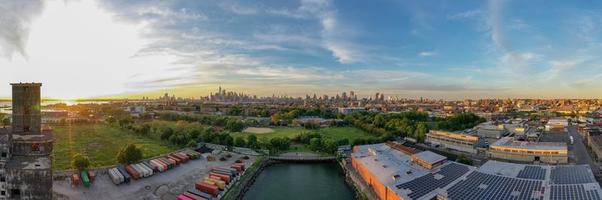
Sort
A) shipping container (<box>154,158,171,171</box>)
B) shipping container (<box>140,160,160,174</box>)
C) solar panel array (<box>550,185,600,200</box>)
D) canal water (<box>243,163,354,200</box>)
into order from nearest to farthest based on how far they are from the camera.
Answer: solar panel array (<box>550,185,600,200</box>)
canal water (<box>243,163,354,200</box>)
shipping container (<box>140,160,160,174</box>)
shipping container (<box>154,158,171,171</box>)

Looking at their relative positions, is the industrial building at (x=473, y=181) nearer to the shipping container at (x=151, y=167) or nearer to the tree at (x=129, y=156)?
the shipping container at (x=151, y=167)

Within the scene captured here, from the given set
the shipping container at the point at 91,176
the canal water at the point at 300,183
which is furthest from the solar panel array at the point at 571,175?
the shipping container at the point at 91,176

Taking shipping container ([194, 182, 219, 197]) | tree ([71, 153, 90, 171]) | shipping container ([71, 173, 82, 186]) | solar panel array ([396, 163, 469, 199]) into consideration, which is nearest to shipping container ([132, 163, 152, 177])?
tree ([71, 153, 90, 171])

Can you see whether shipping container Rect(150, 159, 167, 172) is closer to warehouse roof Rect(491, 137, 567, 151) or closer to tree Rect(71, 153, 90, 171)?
tree Rect(71, 153, 90, 171)

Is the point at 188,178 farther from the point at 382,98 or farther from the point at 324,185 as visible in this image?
the point at 382,98

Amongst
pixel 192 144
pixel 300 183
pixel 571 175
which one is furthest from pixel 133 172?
pixel 571 175
